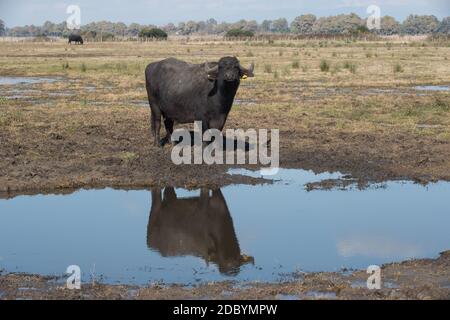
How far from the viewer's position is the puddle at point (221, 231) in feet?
24.6

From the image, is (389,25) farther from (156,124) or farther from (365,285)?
(365,285)

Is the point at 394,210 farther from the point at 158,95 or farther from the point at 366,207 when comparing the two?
the point at 158,95

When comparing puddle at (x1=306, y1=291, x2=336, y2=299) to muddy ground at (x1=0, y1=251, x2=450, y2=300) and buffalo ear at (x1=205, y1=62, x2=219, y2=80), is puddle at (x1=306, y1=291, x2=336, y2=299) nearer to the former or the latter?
muddy ground at (x1=0, y1=251, x2=450, y2=300)

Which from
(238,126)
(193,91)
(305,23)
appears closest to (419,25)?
(305,23)

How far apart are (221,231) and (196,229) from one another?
0.32 m

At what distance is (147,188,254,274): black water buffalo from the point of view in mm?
7945

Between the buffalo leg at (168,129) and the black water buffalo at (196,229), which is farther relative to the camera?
the buffalo leg at (168,129)

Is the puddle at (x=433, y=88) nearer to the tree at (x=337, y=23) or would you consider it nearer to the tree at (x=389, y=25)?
the tree at (x=337, y=23)

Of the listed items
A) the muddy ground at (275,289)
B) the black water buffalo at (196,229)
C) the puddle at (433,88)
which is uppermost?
the puddle at (433,88)

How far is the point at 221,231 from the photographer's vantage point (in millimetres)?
8875

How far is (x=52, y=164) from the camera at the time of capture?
1214cm

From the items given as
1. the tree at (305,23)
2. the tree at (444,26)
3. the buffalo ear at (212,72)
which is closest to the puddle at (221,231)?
the buffalo ear at (212,72)

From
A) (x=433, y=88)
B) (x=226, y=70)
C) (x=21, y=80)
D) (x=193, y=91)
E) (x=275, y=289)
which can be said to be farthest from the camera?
(x=21, y=80)

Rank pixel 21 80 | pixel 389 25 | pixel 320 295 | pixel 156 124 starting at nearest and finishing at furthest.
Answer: pixel 320 295 → pixel 156 124 → pixel 21 80 → pixel 389 25
